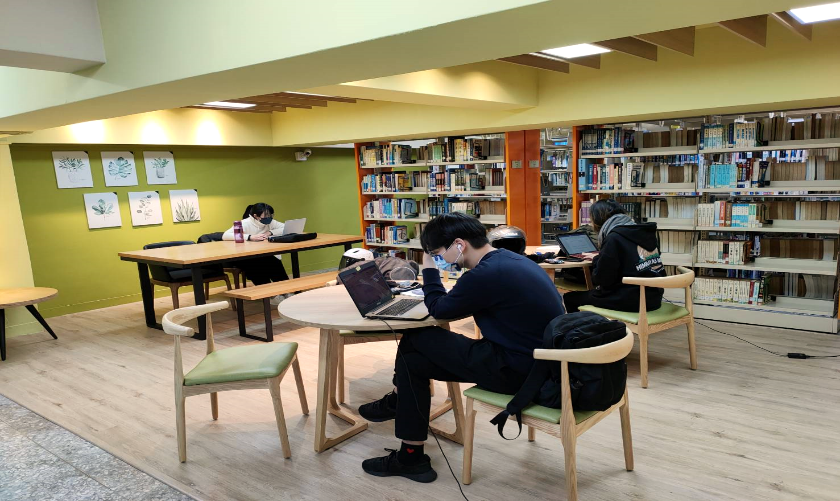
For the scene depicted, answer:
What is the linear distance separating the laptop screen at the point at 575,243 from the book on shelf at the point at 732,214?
4.60ft

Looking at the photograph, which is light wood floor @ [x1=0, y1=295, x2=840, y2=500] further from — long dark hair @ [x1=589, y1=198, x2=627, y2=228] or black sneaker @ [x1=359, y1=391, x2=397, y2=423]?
long dark hair @ [x1=589, y1=198, x2=627, y2=228]

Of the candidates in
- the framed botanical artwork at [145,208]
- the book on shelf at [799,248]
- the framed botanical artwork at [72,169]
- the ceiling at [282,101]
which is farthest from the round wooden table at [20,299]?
the book on shelf at [799,248]

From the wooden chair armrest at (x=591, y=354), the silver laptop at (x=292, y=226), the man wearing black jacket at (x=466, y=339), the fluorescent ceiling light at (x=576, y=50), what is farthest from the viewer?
the silver laptop at (x=292, y=226)

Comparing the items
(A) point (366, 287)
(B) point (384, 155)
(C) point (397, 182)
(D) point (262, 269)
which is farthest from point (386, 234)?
(A) point (366, 287)

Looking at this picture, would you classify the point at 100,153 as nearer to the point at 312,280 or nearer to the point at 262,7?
the point at 312,280

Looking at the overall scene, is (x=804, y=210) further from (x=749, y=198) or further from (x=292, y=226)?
(x=292, y=226)

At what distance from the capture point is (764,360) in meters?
4.23

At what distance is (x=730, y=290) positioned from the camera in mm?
5293

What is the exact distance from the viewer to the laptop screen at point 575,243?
4.74 m

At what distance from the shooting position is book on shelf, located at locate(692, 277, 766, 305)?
5160mm

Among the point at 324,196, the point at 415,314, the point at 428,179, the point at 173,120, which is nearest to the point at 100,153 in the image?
the point at 173,120

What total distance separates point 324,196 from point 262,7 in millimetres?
7280

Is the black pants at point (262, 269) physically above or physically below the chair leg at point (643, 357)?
above

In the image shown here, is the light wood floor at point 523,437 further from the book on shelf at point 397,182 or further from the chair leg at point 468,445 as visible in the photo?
the book on shelf at point 397,182
